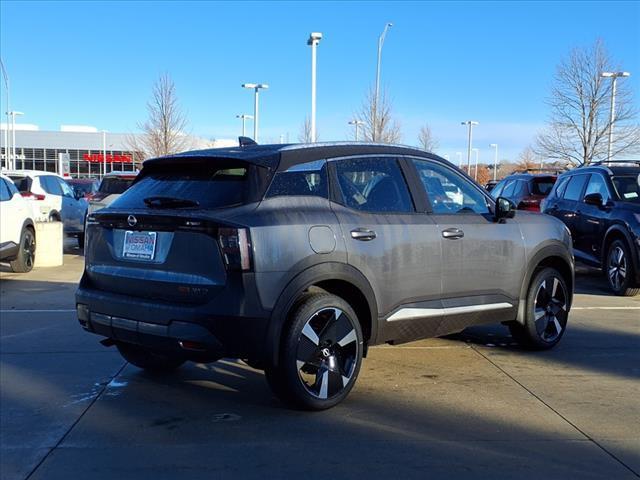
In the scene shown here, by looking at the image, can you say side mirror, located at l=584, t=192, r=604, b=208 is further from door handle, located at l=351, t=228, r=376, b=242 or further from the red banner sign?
the red banner sign

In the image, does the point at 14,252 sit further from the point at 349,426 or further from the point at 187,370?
A: the point at 349,426

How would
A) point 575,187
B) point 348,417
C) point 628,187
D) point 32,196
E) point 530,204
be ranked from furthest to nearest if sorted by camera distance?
point 32,196 < point 530,204 < point 575,187 < point 628,187 < point 348,417

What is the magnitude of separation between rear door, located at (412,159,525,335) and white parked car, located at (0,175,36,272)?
8.02m

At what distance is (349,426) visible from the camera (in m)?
4.54

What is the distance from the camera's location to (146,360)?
18.7 ft

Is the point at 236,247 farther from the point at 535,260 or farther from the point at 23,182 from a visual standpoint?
the point at 23,182

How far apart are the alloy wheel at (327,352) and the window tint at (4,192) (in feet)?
26.8

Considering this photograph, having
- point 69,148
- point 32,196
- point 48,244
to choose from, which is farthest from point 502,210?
point 69,148

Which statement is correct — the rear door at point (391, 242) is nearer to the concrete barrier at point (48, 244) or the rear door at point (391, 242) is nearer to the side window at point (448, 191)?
the side window at point (448, 191)

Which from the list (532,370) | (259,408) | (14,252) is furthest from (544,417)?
(14,252)

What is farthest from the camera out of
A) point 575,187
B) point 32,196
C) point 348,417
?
point 32,196

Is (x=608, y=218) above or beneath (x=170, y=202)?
beneath

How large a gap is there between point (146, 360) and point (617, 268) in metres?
7.47

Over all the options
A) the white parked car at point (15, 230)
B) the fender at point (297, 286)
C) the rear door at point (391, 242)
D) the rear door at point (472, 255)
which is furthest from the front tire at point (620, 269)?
the white parked car at point (15, 230)
